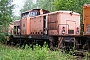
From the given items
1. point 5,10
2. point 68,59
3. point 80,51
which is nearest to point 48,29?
point 5,10

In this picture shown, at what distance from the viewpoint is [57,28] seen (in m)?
14.3

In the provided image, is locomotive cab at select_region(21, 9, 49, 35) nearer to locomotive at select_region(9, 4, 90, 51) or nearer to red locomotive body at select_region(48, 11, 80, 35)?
locomotive at select_region(9, 4, 90, 51)

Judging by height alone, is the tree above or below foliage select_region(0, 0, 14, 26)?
below

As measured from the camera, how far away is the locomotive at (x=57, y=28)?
37.3 feet

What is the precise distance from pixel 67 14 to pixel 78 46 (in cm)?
358

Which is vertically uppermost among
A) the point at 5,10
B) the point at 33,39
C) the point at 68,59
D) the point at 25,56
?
the point at 5,10

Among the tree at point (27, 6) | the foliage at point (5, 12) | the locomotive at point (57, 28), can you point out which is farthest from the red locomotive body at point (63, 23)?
the tree at point (27, 6)

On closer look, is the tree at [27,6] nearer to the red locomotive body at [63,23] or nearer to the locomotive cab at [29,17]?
the locomotive cab at [29,17]

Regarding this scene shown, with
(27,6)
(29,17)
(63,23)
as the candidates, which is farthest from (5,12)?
(27,6)

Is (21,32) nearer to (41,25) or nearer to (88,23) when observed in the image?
(41,25)

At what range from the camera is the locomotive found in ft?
37.3

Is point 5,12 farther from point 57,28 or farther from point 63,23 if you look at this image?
point 63,23

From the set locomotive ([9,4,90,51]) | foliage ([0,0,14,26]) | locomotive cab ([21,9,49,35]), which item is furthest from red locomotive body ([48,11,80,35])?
foliage ([0,0,14,26])

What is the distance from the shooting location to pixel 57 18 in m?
14.4
